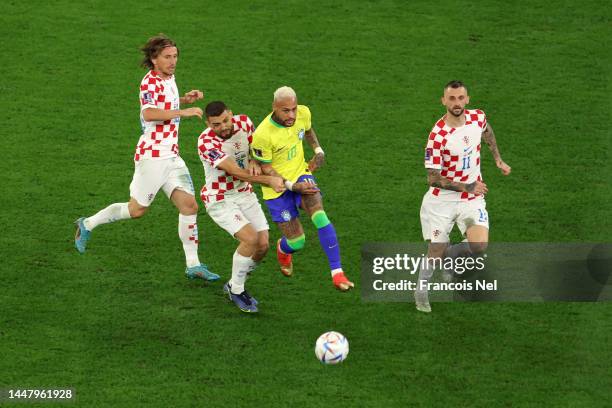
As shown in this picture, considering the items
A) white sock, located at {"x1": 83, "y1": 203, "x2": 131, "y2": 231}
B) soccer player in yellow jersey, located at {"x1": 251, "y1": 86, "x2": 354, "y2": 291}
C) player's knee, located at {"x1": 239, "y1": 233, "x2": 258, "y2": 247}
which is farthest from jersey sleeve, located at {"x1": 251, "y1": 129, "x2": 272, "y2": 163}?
white sock, located at {"x1": 83, "y1": 203, "x2": 131, "y2": 231}

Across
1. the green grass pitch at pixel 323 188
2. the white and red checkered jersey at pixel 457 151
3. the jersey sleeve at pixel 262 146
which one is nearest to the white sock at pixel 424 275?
the green grass pitch at pixel 323 188

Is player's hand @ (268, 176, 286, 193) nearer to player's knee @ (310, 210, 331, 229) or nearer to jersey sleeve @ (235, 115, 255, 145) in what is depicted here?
player's knee @ (310, 210, 331, 229)

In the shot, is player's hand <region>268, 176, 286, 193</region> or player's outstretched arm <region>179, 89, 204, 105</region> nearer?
player's hand <region>268, 176, 286, 193</region>

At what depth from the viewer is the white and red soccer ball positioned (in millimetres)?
11406

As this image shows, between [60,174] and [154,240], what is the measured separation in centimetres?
205

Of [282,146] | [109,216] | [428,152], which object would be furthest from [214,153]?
[428,152]

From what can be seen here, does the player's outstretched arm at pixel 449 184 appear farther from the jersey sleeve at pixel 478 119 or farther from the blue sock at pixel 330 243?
the blue sock at pixel 330 243

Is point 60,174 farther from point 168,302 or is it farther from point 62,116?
point 168,302

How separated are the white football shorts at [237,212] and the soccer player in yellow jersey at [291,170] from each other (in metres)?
0.26

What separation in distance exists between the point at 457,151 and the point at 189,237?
309cm

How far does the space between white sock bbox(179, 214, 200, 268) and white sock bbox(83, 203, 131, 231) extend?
62 centimetres

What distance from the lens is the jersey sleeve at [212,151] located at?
40.6 feet

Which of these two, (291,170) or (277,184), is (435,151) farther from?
(277,184)

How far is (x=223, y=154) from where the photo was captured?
12.4 m
